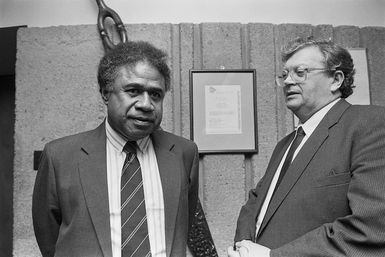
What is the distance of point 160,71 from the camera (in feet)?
4.64

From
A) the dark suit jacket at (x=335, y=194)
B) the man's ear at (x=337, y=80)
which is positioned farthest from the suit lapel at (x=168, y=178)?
the man's ear at (x=337, y=80)

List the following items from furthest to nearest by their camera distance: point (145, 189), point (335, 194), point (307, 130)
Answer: point (307, 130)
point (145, 189)
point (335, 194)

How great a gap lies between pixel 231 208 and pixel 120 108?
107 cm

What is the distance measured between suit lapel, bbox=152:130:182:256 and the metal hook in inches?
35.3

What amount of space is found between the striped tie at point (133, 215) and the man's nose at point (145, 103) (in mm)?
181

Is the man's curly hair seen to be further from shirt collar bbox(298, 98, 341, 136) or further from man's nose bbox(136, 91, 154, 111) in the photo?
shirt collar bbox(298, 98, 341, 136)

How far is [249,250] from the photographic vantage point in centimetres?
130

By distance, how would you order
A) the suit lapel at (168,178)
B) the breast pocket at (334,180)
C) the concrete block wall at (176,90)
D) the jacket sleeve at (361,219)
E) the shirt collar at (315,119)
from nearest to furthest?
1. the jacket sleeve at (361,219)
2. the breast pocket at (334,180)
3. the suit lapel at (168,178)
4. the shirt collar at (315,119)
5. the concrete block wall at (176,90)

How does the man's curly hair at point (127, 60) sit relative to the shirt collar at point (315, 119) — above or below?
above

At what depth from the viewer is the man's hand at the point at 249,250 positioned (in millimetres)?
1267

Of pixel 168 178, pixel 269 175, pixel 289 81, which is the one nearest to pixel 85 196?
pixel 168 178

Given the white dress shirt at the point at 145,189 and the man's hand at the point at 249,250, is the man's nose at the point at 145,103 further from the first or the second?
the man's hand at the point at 249,250

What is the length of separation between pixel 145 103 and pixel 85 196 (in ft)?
1.08

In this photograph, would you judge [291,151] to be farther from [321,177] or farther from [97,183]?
[97,183]
